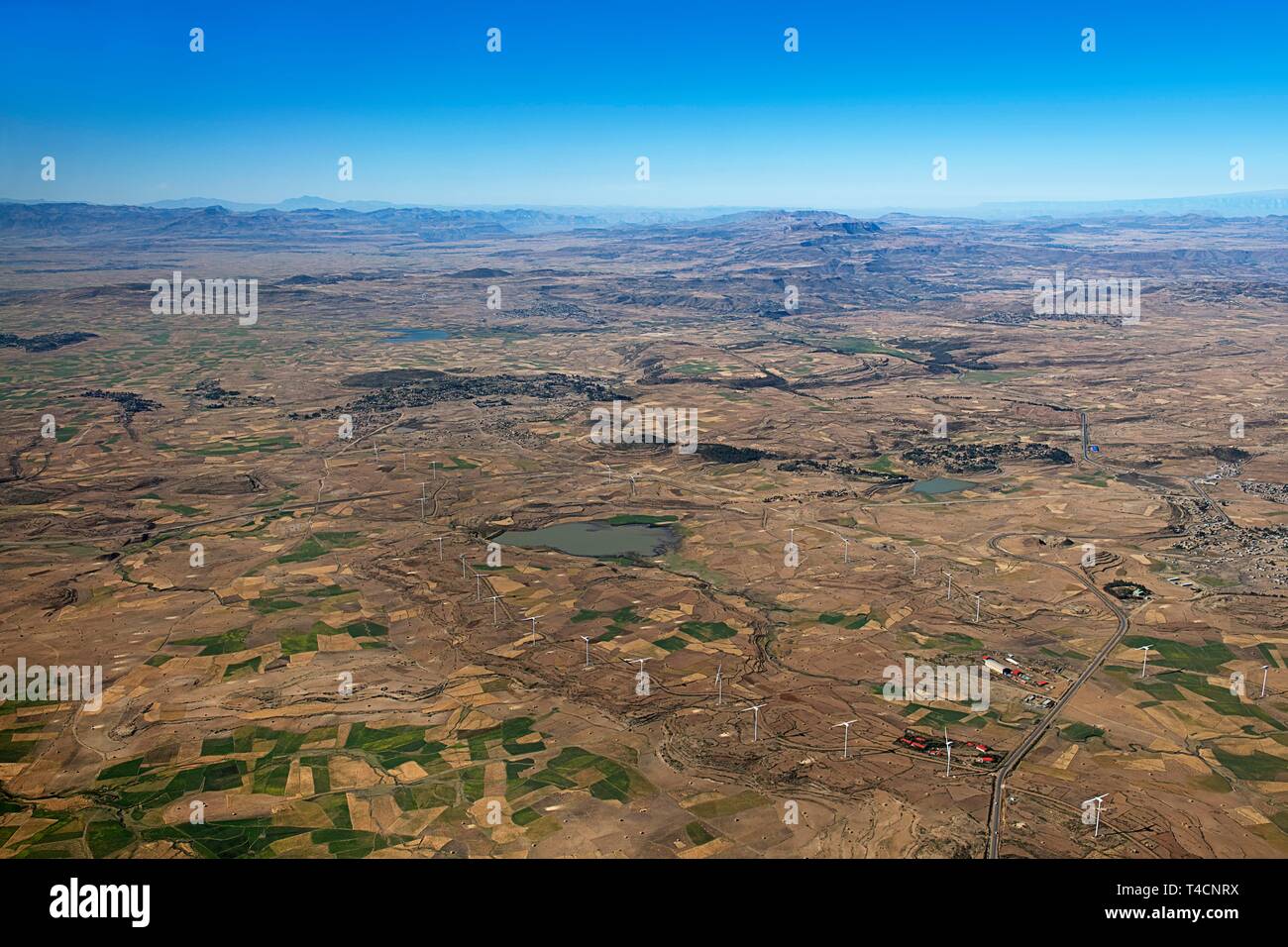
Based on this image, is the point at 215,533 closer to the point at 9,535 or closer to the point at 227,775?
the point at 9,535

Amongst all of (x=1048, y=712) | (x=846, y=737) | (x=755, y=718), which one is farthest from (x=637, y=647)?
(x=1048, y=712)

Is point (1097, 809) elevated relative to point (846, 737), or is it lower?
lower

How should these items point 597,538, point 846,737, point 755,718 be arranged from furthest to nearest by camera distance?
point 597,538 < point 755,718 < point 846,737

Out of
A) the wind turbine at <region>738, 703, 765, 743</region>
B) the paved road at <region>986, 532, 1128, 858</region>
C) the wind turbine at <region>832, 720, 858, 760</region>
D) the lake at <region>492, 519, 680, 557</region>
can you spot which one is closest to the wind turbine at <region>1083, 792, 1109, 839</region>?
the paved road at <region>986, 532, 1128, 858</region>

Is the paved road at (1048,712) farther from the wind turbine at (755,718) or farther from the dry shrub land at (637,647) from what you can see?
the wind turbine at (755,718)

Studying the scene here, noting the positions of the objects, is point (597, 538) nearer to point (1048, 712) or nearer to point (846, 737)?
point (846, 737)

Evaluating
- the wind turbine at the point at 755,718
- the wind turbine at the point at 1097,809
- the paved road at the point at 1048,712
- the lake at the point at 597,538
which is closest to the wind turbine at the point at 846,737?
the wind turbine at the point at 755,718
